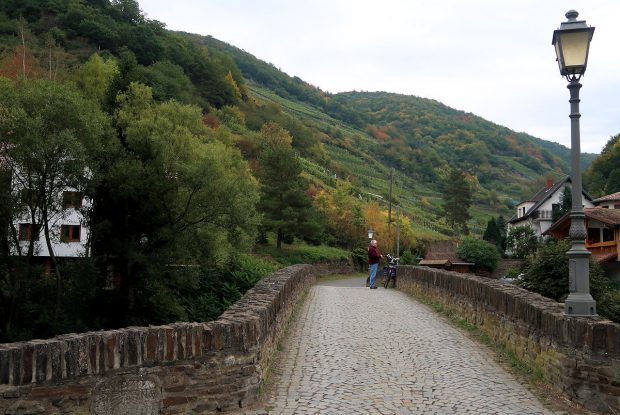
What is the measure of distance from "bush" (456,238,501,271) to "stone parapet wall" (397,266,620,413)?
162 feet

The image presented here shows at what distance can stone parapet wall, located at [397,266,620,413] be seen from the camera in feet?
20.7

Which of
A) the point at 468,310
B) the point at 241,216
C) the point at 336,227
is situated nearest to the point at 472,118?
the point at 336,227

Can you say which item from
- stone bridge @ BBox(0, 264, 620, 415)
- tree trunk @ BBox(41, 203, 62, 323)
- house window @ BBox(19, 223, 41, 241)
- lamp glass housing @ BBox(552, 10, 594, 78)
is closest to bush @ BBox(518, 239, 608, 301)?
stone bridge @ BBox(0, 264, 620, 415)

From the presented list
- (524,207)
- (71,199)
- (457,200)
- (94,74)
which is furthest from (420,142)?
(71,199)

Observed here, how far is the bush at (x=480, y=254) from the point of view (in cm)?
5981

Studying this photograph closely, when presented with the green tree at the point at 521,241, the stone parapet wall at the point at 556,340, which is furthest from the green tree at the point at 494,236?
the stone parapet wall at the point at 556,340

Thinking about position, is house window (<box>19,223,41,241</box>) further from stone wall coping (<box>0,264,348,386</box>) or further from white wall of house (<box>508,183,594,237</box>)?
white wall of house (<box>508,183,594,237</box>)

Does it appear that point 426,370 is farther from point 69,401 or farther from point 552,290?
point 552,290

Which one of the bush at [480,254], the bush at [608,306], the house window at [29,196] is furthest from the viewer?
the bush at [480,254]

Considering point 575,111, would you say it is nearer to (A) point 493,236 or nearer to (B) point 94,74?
(B) point 94,74

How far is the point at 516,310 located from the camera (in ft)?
30.6

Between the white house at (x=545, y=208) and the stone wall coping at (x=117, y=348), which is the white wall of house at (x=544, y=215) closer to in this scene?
the white house at (x=545, y=208)

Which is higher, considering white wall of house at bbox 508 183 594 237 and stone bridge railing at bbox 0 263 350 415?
white wall of house at bbox 508 183 594 237

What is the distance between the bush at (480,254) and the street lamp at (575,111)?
177ft
